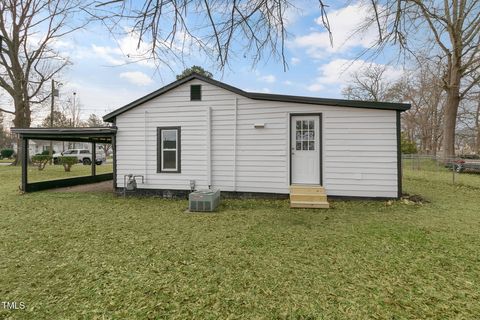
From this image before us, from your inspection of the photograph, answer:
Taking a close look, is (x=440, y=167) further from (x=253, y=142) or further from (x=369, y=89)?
(x=369, y=89)

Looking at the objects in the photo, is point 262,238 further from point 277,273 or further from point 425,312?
point 425,312

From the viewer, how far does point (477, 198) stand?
732 cm

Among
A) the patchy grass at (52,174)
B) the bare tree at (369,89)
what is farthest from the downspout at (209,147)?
the bare tree at (369,89)

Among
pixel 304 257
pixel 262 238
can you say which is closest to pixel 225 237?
pixel 262 238

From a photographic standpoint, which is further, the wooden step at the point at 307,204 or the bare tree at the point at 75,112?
the bare tree at the point at 75,112

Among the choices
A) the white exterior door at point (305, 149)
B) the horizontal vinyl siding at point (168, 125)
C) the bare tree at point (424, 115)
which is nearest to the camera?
the white exterior door at point (305, 149)

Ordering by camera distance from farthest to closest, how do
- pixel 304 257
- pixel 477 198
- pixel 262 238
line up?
pixel 477 198
pixel 262 238
pixel 304 257

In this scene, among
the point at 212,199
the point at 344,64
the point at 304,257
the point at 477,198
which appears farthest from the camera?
the point at 477,198

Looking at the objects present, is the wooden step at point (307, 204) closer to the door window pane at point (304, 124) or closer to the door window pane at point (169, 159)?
the door window pane at point (304, 124)

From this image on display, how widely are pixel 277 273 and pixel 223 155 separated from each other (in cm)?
489

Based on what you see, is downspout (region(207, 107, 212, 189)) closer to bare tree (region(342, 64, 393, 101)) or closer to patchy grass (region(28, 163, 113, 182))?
patchy grass (region(28, 163, 113, 182))

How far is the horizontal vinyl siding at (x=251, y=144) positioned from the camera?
675 cm

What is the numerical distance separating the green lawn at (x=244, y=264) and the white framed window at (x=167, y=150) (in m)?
2.30

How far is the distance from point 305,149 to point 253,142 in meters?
1.49
